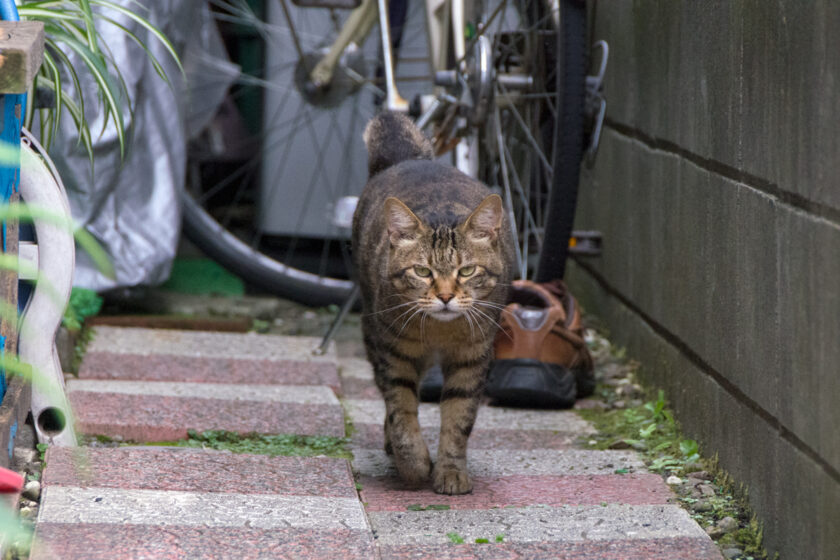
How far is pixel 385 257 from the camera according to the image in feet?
8.26

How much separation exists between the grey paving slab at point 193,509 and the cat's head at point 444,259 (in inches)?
20.1

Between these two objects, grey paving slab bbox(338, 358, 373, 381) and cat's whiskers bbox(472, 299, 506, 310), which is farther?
grey paving slab bbox(338, 358, 373, 381)

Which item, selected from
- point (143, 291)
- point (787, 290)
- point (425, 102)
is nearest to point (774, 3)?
point (787, 290)

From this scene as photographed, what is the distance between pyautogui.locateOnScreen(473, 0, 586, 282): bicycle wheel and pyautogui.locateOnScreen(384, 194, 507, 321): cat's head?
0.71 m

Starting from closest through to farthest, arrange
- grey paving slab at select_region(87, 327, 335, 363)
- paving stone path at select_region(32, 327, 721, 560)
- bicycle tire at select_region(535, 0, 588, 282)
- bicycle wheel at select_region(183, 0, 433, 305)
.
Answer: paving stone path at select_region(32, 327, 721, 560), bicycle tire at select_region(535, 0, 588, 282), grey paving slab at select_region(87, 327, 335, 363), bicycle wheel at select_region(183, 0, 433, 305)

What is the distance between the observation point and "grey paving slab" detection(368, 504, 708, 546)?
2008mm

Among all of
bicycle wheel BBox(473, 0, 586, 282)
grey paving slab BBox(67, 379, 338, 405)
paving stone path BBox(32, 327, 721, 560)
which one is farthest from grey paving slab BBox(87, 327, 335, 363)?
bicycle wheel BBox(473, 0, 586, 282)

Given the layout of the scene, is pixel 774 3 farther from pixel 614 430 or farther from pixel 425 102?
pixel 425 102

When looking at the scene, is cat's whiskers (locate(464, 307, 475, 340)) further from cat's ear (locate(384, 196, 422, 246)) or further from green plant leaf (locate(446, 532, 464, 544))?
green plant leaf (locate(446, 532, 464, 544))

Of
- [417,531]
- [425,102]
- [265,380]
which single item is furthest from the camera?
[425,102]

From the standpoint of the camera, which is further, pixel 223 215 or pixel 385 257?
pixel 223 215

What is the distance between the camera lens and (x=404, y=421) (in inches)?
95.0

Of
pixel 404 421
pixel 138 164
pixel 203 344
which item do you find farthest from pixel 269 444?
pixel 138 164

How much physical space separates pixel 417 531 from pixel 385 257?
2.34 ft
